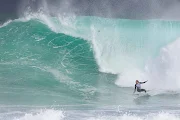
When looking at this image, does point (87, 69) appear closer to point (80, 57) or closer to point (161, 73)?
point (80, 57)

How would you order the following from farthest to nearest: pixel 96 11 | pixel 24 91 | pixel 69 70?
pixel 96 11 → pixel 69 70 → pixel 24 91

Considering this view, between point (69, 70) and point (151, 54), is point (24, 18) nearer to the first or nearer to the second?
point (69, 70)

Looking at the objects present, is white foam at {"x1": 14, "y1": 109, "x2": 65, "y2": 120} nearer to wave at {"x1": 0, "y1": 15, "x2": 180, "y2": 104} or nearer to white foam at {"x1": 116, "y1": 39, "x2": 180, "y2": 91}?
wave at {"x1": 0, "y1": 15, "x2": 180, "y2": 104}

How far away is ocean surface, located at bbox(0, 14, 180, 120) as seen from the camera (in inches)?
457

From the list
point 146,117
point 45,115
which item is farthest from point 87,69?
point 45,115

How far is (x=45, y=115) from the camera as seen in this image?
10555 mm

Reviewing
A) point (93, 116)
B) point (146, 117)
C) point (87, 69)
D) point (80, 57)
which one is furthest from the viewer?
point (80, 57)

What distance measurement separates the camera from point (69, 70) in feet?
56.2

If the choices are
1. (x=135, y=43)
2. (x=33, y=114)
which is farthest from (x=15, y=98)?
(x=135, y=43)

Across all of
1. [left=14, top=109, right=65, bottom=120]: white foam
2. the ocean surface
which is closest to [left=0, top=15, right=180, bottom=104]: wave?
the ocean surface

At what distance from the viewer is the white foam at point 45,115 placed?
10.3m

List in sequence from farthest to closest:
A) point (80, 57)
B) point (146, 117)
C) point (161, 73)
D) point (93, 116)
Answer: point (80, 57) → point (161, 73) → point (146, 117) → point (93, 116)

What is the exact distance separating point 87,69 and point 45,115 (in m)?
7.50

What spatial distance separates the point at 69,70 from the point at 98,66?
209 cm
